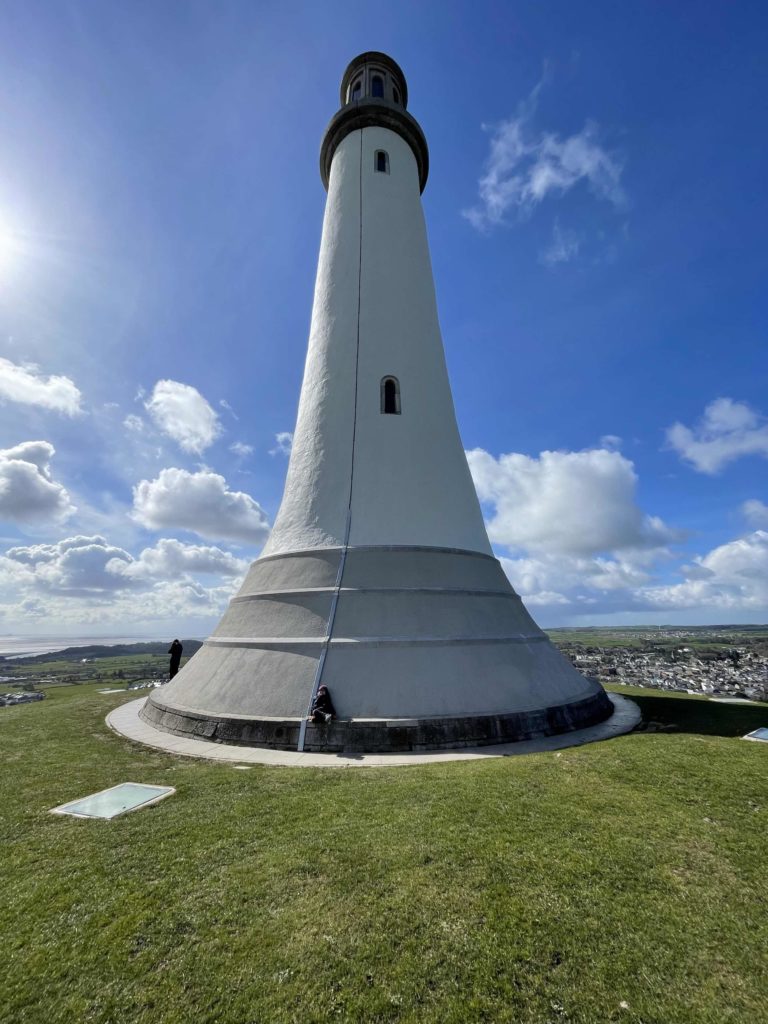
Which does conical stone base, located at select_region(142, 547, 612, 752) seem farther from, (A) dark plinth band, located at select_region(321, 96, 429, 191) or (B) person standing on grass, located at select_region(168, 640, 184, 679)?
(A) dark plinth band, located at select_region(321, 96, 429, 191)

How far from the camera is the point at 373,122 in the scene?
17141mm

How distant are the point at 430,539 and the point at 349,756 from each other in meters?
5.75

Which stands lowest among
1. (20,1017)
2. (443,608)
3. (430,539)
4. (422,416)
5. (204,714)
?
(20,1017)

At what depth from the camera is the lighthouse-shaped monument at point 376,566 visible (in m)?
10.1

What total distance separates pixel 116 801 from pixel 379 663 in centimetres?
533

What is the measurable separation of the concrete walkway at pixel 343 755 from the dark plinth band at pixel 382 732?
5.5 inches

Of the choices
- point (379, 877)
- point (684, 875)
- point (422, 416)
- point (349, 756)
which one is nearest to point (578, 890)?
point (684, 875)

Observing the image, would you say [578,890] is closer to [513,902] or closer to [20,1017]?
[513,902]

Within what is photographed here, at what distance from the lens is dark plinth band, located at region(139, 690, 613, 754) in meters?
9.40

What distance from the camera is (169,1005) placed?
3.22m

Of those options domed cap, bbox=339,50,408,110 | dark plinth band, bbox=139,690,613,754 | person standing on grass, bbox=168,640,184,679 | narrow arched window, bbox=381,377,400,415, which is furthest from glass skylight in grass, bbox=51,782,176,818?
domed cap, bbox=339,50,408,110

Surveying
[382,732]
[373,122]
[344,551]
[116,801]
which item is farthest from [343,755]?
[373,122]

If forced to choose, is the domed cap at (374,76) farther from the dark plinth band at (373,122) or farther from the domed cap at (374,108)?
the dark plinth band at (373,122)

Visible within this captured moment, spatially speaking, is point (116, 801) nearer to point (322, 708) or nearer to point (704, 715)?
point (322, 708)
